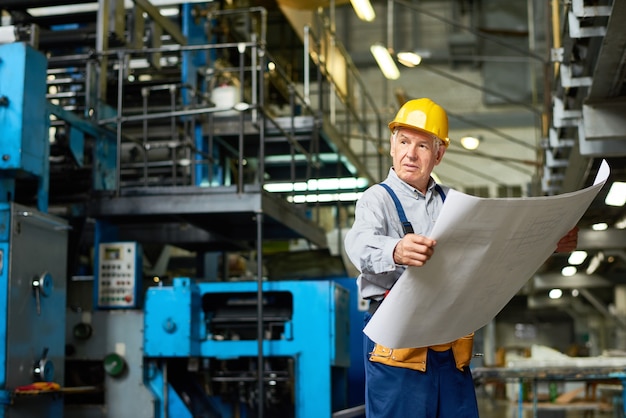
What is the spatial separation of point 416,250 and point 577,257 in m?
8.26

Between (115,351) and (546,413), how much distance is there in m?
6.97

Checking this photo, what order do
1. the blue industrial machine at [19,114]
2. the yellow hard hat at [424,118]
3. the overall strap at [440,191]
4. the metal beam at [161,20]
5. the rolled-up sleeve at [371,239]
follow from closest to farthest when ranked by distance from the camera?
1. the rolled-up sleeve at [371,239]
2. the yellow hard hat at [424,118]
3. the overall strap at [440,191]
4. the blue industrial machine at [19,114]
5. the metal beam at [161,20]

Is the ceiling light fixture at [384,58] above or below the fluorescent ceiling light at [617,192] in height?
above

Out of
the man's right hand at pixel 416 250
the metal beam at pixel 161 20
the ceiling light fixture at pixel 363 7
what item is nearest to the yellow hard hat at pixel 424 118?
the man's right hand at pixel 416 250

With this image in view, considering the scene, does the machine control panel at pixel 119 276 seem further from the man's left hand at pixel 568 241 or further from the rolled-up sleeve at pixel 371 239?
the man's left hand at pixel 568 241

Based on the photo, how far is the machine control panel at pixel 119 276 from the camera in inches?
284

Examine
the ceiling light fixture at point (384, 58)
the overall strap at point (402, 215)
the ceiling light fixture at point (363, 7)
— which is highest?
the ceiling light fixture at point (363, 7)

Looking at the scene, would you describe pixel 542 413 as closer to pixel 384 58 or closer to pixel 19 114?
pixel 384 58

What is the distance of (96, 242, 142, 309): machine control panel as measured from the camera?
7.22 m

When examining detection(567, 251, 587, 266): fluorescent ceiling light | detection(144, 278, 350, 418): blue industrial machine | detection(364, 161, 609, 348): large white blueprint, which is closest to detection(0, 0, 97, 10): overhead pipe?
detection(144, 278, 350, 418): blue industrial machine

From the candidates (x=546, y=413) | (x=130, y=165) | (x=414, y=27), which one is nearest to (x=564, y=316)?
(x=414, y=27)

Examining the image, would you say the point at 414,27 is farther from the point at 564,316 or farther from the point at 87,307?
the point at 87,307

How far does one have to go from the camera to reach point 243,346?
6910mm

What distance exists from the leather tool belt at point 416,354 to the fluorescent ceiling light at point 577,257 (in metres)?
7.10
